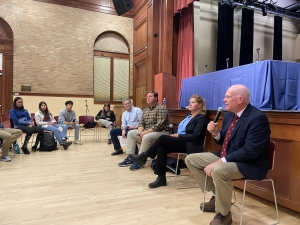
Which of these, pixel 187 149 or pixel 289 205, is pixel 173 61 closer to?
pixel 187 149

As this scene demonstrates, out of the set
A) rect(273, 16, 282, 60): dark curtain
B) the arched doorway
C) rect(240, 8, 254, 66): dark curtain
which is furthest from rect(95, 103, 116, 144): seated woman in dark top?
rect(273, 16, 282, 60): dark curtain

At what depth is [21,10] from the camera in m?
7.97

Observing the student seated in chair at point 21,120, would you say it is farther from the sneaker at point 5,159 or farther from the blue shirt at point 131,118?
the blue shirt at point 131,118

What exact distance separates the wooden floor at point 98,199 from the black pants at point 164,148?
0.25 metres

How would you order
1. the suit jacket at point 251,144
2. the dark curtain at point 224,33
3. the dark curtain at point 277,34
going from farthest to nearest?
the dark curtain at point 277,34 < the dark curtain at point 224,33 < the suit jacket at point 251,144

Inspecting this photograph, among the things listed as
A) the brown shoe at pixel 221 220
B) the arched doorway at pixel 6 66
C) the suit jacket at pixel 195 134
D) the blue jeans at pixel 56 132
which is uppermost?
the arched doorway at pixel 6 66

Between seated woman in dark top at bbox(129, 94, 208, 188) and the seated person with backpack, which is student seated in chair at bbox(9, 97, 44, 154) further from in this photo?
seated woman in dark top at bbox(129, 94, 208, 188)

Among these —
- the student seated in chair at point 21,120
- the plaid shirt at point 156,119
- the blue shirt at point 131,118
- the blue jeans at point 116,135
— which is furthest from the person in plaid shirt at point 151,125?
the student seated in chair at point 21,120

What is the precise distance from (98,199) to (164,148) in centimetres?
89

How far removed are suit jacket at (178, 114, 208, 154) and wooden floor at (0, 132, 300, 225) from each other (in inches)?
18.5

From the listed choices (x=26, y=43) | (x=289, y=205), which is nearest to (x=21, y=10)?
(x=26, y=43)

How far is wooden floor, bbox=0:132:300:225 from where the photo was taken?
201 cm

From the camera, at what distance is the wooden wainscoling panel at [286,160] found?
207cm

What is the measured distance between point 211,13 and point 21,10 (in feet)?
19.8
